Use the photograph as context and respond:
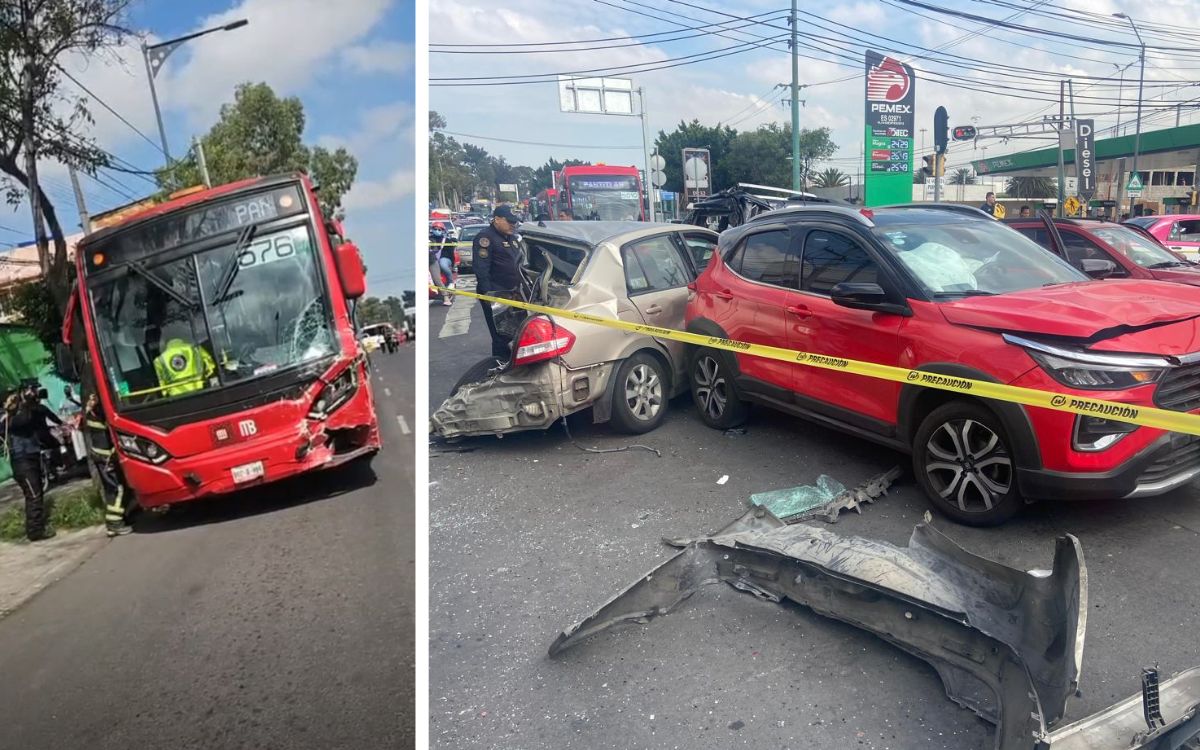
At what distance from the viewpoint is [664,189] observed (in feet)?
16.8

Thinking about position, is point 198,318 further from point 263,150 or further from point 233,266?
point 263,150

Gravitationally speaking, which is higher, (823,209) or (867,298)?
(823,209)

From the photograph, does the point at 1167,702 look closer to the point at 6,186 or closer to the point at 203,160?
the point at 203,160

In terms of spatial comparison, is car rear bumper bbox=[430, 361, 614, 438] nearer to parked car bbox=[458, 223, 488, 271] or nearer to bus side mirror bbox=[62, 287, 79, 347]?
parked car bbox=[458, 223, 488, 271]

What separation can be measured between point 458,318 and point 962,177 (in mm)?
4599

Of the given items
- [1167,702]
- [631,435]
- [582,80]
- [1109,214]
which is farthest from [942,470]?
[1109,214]

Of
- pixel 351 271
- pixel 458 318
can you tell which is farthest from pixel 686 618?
pixel 351 271

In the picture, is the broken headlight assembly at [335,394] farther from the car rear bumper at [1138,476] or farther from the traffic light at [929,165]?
the traffic light at [929,165]

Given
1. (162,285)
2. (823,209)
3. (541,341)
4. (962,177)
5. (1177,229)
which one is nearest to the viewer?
(162,285)

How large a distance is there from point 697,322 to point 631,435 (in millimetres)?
829

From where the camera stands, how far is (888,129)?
4.54m

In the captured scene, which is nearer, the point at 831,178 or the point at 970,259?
the point at 970,259

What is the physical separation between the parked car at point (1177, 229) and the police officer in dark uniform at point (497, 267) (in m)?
8.88

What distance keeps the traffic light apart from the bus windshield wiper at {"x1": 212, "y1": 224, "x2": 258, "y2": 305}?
4.78 m
